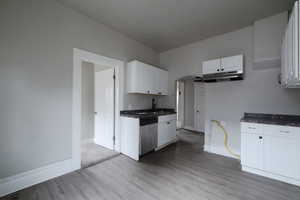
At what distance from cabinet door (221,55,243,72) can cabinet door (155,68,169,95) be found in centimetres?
170

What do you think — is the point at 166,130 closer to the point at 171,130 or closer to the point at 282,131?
the point at 171,130

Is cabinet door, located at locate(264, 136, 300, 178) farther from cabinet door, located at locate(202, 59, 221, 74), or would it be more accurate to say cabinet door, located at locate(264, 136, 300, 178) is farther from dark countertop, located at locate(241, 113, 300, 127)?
cabinet door, located at locate(202, 59, 221, 74)

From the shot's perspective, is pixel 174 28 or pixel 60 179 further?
pixel 174 28

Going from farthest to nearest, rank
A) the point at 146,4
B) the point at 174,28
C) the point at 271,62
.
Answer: the point at 174,28
the point at 271,62
the point at 146,4

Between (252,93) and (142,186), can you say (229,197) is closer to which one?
(142,186)

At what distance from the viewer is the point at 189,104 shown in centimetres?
589

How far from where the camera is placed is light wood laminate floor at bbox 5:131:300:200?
5.99ft

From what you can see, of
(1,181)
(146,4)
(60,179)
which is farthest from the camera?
(146,4)

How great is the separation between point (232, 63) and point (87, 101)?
150 inches

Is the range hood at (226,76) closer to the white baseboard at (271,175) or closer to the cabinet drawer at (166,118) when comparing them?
the cabinet drawer at (166,118)

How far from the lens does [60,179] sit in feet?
7.20

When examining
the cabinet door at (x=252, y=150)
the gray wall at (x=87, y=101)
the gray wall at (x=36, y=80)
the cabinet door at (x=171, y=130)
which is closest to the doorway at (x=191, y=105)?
the cabinet door at (x=171, y=130)

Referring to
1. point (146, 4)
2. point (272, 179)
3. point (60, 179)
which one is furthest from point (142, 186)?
point (146, 4)

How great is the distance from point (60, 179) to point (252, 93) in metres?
3.96
